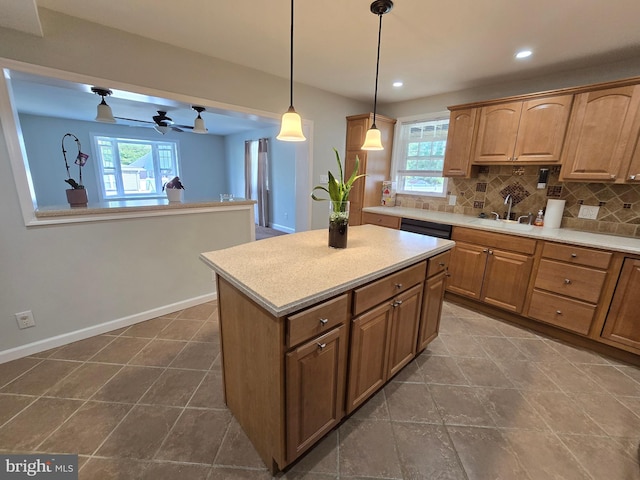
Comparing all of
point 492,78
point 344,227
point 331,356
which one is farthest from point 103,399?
point 492,78

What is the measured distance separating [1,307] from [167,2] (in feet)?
7.82

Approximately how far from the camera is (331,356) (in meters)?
1.23

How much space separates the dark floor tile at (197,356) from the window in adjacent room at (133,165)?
5.14m

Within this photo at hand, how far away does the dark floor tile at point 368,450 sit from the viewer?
4.18 feet

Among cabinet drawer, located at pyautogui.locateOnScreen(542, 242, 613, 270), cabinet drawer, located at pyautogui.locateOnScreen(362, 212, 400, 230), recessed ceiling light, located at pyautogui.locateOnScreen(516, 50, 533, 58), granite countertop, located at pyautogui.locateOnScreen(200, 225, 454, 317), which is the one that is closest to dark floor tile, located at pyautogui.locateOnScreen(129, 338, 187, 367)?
granite countertop, located at pyautogui.locateOnScreen(200, 225, 454, 317)

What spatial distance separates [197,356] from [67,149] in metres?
6.58

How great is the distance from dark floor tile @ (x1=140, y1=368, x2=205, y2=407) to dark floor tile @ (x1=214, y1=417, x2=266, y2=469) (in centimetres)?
40

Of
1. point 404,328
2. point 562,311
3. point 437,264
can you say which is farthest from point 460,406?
point 562,311

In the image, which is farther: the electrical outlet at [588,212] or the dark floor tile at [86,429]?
the electrical outlet at [588,212]

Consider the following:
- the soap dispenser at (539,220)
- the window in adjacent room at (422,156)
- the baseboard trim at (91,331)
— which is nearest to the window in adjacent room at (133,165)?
the baseboard trim at (91,331)

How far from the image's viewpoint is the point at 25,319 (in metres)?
1.96

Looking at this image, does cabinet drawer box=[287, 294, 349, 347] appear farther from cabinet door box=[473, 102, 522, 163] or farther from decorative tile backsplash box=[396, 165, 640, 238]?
decorative tile backsplash box=[396, 165, 640, 238]

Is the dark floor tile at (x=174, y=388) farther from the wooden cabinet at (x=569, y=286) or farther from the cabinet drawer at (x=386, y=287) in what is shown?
the wooden cabinet at (x=569, y=286)

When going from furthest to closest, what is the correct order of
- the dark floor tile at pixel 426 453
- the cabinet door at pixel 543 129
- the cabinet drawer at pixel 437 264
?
the cabinet door at pixel 543 129
the cabinet drawer at pixel 437 264
the dark floor tile at pixel 426 453
